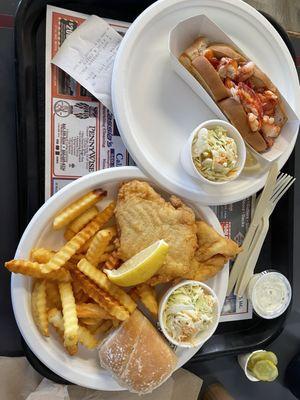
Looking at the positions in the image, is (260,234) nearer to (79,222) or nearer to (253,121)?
(253,121)

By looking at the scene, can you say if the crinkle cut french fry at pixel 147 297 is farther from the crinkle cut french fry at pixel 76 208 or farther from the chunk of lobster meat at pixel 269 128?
the chunk of lobster meat at pixel 269 128

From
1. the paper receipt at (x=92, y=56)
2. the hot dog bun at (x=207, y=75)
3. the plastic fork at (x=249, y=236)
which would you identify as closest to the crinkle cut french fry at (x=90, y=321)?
the plastic fork at (x=249, y=236)

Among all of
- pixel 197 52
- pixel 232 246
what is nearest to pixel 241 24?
pixel 197 52

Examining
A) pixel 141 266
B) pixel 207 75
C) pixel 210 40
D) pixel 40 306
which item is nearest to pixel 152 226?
pixel 141 266

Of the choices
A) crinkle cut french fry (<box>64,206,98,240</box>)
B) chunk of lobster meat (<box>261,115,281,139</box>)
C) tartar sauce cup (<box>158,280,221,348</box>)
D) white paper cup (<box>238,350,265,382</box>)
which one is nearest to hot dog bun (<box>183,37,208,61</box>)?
chunk of lobster meat (<box>261,115,281,139</box>)

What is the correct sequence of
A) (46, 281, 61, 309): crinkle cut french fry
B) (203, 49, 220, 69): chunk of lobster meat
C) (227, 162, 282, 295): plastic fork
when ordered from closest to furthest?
1. (46, 281, 61, 309): crinkle cut french fry
2. (203, 49, 220, 69): chunk of lobster meat
3. (227, 162, 282, 295): plastic fork

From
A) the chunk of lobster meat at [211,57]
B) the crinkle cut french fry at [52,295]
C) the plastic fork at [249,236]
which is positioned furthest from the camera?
the plastic fork at [249,236]

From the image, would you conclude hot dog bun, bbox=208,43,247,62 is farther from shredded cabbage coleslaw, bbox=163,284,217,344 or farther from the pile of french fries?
shredded cabbage coleslaw, bbox=163,284,217,344
